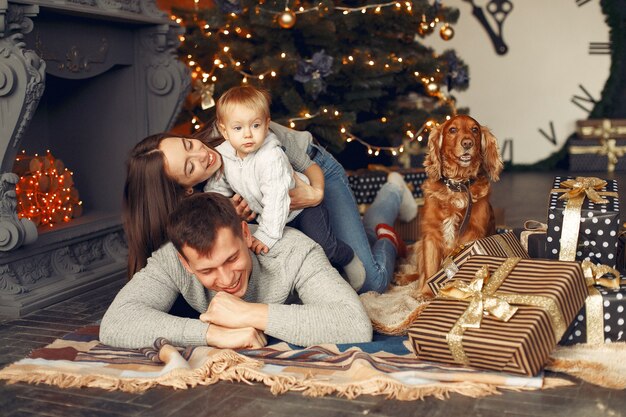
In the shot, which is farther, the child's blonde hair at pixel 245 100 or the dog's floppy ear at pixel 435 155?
the dog's floppy ear at pixel 435 155

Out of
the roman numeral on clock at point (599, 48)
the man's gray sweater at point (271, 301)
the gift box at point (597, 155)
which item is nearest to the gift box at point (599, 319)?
the man's gray sweater at point (271, 301)

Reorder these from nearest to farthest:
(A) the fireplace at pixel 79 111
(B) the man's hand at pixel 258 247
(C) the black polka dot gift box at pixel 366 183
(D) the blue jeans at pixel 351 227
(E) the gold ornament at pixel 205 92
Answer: (B) the man's hand at pixel 258 247, (A) the fireplace at pixel 79 111, (D) the blue jeans at pixel 351 227, (E) the gold ornament at pixel 205 92, (C) the black polka dot gift box at pixel 366 183

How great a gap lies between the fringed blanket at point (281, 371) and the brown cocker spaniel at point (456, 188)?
79 centimetres

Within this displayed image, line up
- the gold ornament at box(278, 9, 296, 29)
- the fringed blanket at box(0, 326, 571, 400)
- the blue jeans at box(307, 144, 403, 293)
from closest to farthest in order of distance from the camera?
the fringed blanket at box(0, 326, 571, 400) < the blue jeans at box(307, 144, 403, 293) < the gold ornament at box(278, 9, 296, 29)

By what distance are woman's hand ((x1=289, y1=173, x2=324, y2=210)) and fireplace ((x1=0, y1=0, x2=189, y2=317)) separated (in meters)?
1.18

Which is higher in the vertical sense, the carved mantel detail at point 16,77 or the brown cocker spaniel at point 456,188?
the carved mantel detail at point 16,77

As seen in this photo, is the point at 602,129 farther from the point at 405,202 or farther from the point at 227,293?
the point at 227,293

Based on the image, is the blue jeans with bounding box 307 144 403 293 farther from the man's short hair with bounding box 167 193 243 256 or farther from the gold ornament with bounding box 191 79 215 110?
the gold ornament with bounding box 191 79 215 110

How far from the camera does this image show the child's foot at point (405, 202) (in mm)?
4305

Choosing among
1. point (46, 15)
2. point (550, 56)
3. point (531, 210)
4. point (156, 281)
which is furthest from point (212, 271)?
point (550, 56)

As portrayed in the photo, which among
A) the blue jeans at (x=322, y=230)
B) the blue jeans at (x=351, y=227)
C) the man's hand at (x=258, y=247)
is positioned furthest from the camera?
the blue jeans at (x=351, y=227)

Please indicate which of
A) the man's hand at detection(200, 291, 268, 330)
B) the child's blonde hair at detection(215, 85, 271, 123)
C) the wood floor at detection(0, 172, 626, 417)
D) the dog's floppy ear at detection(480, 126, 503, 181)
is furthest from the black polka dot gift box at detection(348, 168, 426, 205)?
the wood floor at detection(0, 172, 626, 417)

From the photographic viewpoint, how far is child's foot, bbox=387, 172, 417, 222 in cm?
430

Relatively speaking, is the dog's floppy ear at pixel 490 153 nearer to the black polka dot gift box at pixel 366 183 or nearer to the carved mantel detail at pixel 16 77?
the black polka dot gift box at pixel 366 183
